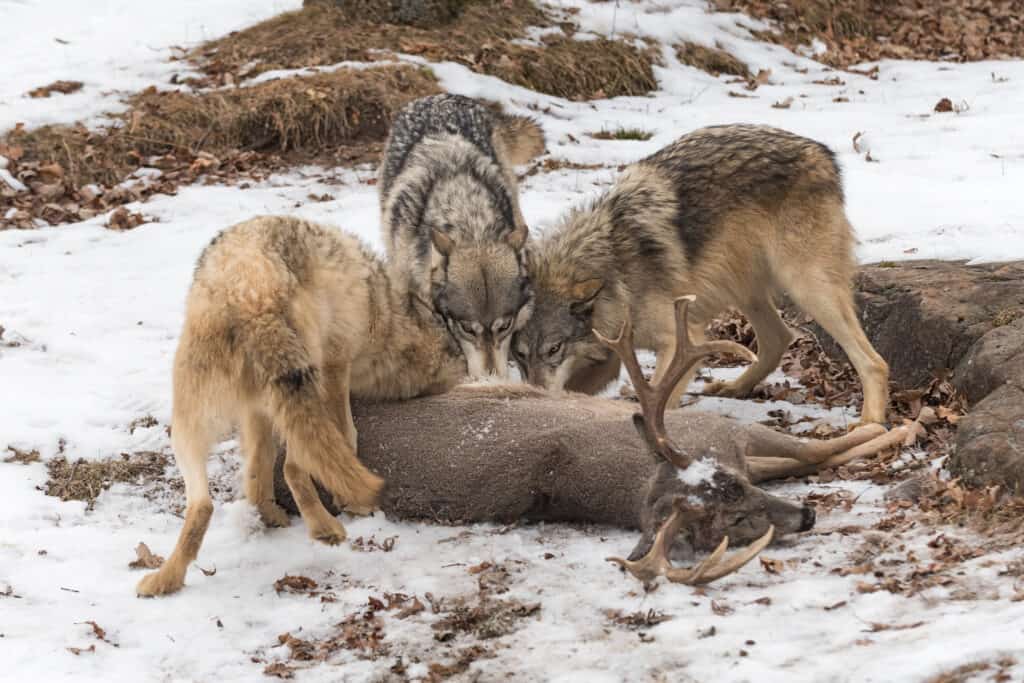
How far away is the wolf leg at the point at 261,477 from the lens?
601 centimetres

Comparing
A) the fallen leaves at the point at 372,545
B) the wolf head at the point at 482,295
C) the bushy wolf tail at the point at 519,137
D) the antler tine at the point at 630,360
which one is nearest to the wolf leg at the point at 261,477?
the fallen leaves at the point at 372,545

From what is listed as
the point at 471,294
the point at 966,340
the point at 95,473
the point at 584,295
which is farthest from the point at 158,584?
the point at 966,340

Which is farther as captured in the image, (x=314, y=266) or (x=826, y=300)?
(x=826, y=300)

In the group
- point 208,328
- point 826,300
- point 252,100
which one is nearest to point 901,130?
point 826,300

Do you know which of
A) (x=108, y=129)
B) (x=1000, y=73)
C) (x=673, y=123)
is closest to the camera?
(x=108, y=129)

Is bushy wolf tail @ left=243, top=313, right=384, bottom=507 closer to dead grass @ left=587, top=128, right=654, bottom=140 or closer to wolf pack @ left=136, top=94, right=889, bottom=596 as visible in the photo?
wolf pack @ left=136, top=94, right=889, bottom=596

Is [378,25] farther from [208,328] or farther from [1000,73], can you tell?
[208,328]

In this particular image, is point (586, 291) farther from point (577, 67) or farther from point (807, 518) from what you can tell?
point (577, 67)

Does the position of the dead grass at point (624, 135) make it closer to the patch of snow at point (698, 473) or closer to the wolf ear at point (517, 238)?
the wolf ear at point (517, 238)

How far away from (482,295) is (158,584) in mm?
2767

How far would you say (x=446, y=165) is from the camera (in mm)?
8672

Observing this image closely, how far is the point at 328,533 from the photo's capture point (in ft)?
19.0

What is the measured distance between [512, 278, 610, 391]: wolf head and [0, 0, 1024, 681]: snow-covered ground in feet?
3.80

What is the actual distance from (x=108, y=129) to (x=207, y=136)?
36.7 inches
